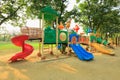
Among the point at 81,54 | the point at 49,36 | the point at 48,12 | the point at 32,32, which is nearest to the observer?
the point at 32,32

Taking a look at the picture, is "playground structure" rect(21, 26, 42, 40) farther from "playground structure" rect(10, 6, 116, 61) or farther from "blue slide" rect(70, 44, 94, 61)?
"blue slide" rect(70, 44, 94, 61)

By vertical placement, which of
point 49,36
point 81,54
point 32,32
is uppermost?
point 32,32

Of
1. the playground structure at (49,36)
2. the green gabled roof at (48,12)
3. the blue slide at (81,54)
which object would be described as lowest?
the blue slide at (81,54)

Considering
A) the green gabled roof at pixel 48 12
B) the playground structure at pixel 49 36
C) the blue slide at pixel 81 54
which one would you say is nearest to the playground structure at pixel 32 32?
the playground structure at pixel 49 36

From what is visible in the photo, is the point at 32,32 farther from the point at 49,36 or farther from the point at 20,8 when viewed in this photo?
the point at 20,8

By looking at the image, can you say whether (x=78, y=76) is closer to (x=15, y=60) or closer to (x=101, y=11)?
(x=15, y=60)

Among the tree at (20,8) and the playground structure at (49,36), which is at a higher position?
the tree at (20,8)

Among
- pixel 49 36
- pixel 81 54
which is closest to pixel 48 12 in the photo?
pixel 49 36

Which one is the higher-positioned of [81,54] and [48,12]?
[48,12]

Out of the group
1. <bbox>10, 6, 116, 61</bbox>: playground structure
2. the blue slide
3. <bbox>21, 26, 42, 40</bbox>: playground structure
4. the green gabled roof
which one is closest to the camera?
<bbox>10, 6, 116, 61</bbox>: playground structure

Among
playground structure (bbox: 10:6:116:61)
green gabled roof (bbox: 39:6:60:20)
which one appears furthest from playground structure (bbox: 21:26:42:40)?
green gabled roof (bbox: 39:6:60:20)

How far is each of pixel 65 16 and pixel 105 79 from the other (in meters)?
11.8

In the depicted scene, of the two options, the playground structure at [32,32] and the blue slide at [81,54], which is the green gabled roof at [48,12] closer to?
the playground structure at [32,32]

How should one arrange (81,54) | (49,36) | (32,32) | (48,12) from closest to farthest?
(32,32) < (48,12) < (49,36) < (81,54)
